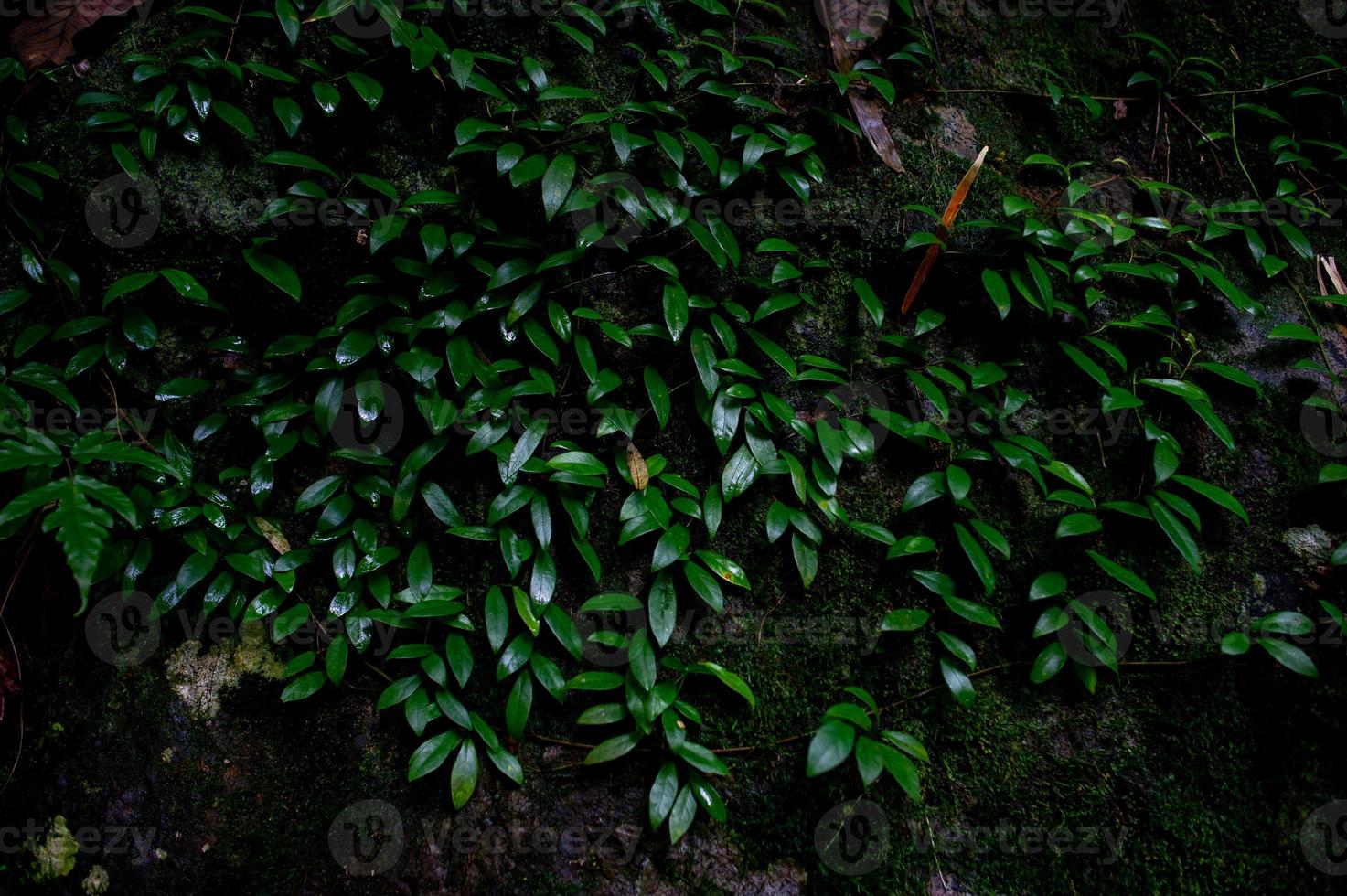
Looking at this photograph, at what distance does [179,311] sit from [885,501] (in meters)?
2.26

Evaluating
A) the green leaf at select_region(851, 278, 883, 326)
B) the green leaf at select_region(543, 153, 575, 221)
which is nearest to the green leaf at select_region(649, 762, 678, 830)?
the green leaf at select_region(851, 278, 883, 326)

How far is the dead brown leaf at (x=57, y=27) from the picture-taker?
6.72ft

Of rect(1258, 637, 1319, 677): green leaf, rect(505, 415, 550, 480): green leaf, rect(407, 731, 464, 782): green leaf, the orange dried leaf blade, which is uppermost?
the orange dried leaf blade

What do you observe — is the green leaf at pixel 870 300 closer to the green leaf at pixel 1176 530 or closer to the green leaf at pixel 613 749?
the green leaf at pixel 1176 530

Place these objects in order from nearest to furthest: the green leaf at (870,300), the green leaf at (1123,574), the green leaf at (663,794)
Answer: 1. the green leaf at (663,794)
2. the green leaf at (1123,574)
3. the green leaf at (870,300)

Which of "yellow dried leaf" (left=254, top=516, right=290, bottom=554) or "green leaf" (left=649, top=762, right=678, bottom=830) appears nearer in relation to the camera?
"green leaf" (left=649, top=762, right=678, bottom=830)

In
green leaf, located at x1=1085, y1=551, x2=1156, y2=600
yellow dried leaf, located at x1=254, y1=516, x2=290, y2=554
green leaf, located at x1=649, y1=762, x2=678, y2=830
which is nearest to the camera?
green leaf, located at x1=649, y1=762, x2=678, y2=830

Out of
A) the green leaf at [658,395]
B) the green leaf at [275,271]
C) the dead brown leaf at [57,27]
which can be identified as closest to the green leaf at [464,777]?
the green leaf at [658,395]

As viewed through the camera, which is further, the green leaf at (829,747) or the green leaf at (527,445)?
the green leaf at (527,445)

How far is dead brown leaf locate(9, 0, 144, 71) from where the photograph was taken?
2047mm

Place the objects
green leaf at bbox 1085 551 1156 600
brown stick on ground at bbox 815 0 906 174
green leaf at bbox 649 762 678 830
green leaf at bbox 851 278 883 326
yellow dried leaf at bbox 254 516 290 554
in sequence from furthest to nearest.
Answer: brown stick on ground at bbox 815 0 906 174 < green leaf at bbox 851 278 883 326 < yellow dried leaf at bbox 254 516 290 554 < green leaf at bbox 1085 551 1156 600 < green leaf at bbox 649 762 678 830

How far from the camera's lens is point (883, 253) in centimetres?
226

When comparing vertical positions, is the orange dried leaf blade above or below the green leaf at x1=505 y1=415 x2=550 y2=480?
above

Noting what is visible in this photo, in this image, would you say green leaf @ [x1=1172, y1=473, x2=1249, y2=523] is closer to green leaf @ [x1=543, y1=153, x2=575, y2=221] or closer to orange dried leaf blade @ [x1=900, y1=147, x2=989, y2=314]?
orange dried leaf blade @ [x1=900, y1=147, x2=989, y2=314]
